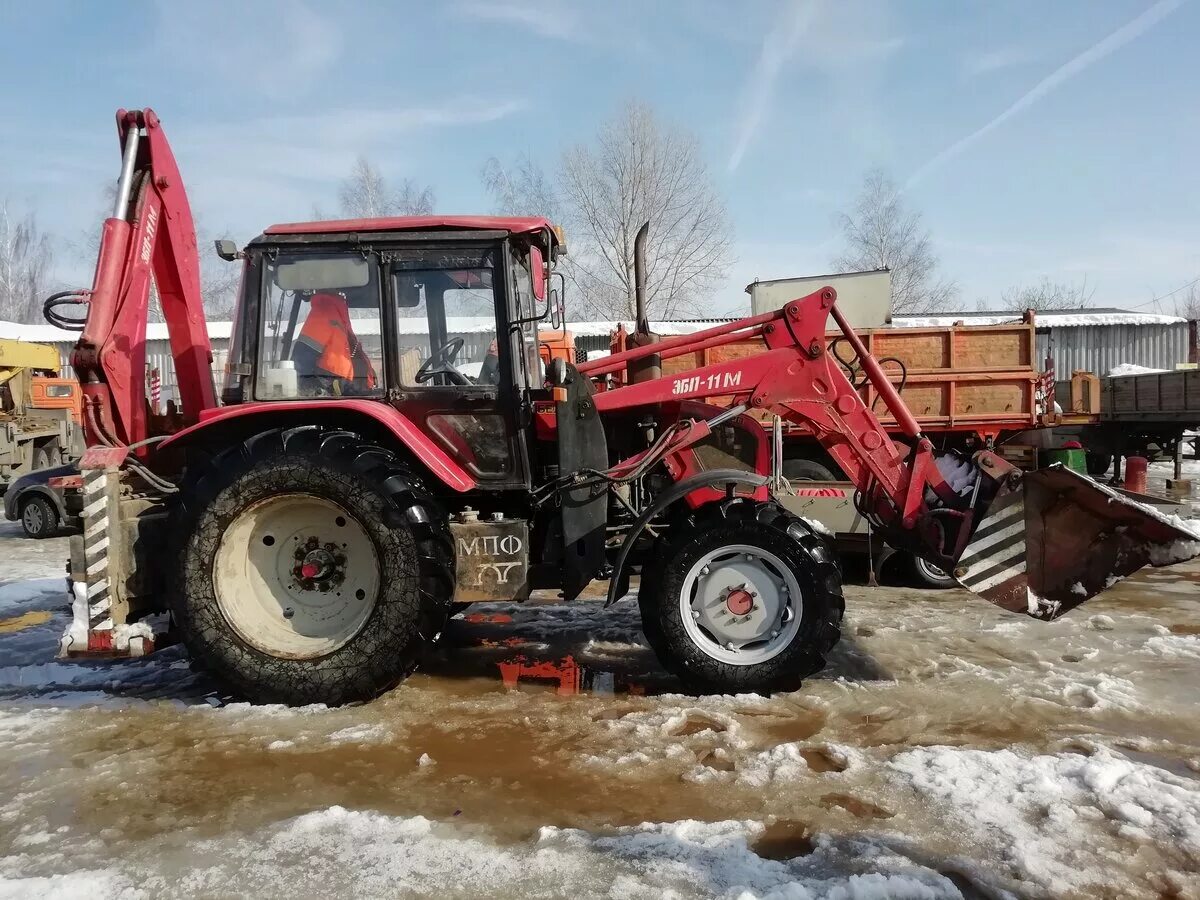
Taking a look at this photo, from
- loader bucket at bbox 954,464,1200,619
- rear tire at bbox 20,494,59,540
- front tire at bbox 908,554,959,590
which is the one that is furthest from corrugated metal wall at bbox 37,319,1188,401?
loader bucket at bbox 954,464,1200,619

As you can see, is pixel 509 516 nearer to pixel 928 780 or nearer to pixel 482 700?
pixel 482 700

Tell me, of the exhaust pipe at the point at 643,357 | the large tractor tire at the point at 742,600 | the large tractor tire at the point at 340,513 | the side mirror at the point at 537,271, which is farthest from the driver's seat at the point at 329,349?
the large tractor tire at the point at 742,600

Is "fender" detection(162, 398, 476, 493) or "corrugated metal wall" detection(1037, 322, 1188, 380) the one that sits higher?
"corrugated metal wall" detection(1037, 322, 1188, 380)

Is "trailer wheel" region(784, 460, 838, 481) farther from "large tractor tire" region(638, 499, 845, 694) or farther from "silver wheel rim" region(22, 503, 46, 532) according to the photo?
"silver wheel rim" region(22, 503, 46, 532)

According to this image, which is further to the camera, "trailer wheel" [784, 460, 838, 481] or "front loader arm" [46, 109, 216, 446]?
"trailer wheel" [784, 460, 838, 481]

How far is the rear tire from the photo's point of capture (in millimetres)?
10625

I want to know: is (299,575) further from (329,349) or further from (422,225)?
(422,225)

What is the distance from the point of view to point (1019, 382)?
8.65 meters

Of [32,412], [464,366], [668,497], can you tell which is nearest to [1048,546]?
[668,497]

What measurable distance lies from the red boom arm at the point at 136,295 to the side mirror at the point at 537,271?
2.17 metres

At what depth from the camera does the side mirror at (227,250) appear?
448 cm

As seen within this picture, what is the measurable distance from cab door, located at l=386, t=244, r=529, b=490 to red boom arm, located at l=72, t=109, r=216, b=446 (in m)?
1.53

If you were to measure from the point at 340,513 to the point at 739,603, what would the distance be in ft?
7.28

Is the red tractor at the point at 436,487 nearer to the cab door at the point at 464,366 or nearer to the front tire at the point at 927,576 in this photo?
the cab door at the point at 464,366
